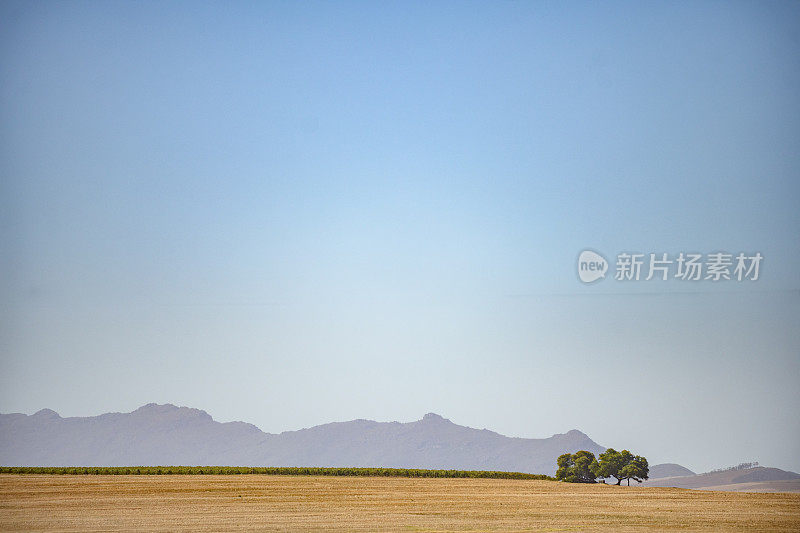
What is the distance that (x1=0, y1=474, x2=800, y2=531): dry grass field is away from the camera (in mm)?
30531

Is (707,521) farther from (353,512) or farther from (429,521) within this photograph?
(353,512)

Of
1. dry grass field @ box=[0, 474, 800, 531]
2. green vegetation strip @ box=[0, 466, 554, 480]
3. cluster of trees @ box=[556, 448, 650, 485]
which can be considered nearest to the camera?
dry grass field @ box=[0, 474, 800, 531]

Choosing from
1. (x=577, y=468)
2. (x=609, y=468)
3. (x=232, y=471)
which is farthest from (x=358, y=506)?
(x=609, y=468)

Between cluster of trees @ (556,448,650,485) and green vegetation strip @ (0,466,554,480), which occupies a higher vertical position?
cluster of trees @ (556,448,650,485)

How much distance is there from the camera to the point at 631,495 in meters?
46.9

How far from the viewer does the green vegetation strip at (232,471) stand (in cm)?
5749

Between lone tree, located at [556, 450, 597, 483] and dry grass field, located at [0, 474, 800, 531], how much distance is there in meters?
11.3

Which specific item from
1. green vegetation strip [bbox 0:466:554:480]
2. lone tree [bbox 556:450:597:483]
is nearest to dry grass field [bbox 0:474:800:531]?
green vegetation strip [bbox 0:466:554:480]

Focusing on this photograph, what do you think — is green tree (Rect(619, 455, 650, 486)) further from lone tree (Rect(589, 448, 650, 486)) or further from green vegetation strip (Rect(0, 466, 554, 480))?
green vegetation strip (Rect(0, 466, 554, 480))

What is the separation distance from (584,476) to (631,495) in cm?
1944

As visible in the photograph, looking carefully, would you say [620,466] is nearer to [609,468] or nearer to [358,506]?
[609,468]

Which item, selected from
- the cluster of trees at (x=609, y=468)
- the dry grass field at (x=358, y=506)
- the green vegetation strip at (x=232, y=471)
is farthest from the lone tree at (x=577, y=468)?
the dry grass field at (x=358, y=506)

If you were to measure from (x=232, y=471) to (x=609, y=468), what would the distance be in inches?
1300

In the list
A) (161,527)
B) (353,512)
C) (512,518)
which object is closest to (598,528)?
(512,518)
